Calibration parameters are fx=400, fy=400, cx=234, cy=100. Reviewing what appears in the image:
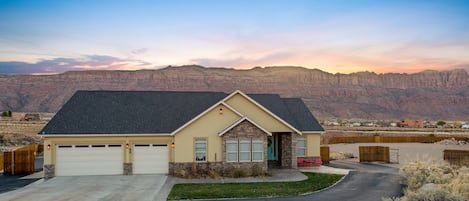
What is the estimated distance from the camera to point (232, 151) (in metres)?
24.8

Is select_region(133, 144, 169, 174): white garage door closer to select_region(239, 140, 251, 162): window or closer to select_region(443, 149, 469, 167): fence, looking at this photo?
select_region(239, 140, 251, 162): window

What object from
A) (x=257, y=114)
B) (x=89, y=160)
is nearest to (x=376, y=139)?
(x=257, y=114)

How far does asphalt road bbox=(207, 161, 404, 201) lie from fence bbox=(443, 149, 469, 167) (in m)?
4.15

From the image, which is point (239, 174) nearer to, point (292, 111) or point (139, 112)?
point (139, 112)

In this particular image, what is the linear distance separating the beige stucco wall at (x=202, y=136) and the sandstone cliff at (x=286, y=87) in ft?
333

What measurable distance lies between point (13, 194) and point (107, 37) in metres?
26.5

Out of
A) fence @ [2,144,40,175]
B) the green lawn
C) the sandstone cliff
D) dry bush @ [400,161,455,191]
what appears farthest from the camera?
the sandstone cliff

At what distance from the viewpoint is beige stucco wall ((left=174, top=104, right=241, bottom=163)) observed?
974 inches

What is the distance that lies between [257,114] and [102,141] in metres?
10.1

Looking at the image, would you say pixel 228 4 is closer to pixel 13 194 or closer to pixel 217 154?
pixel 217 154

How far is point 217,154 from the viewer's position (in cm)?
2483

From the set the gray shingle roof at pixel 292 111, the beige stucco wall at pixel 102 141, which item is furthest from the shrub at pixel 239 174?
the gray shingle roof at pixel 292 111

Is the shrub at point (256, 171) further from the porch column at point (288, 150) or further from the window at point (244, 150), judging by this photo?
the porch column at point (288, 150)

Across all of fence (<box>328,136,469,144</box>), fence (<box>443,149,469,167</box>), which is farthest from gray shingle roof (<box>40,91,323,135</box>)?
fence (<box>328,136,469,144</box>)
